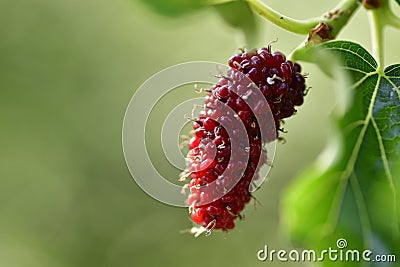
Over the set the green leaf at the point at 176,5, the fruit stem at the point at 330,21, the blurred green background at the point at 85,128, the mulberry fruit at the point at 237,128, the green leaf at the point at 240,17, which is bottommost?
the mulberry fruit at the point at 237,128

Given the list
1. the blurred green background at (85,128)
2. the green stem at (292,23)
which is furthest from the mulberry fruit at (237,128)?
the blurred green background at (85,128)

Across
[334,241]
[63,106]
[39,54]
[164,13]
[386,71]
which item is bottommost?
[334,241]

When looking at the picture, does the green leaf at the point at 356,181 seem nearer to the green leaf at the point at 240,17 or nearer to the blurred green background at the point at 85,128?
the green leaf at the point at 240,17

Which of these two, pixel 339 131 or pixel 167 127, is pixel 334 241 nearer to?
pixel 339 131

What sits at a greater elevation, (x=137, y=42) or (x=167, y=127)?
(x=137, y=42)

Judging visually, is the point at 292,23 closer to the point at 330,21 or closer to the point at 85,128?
the point at 330,21

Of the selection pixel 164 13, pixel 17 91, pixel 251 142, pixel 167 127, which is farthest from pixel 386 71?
pixel 17 91
